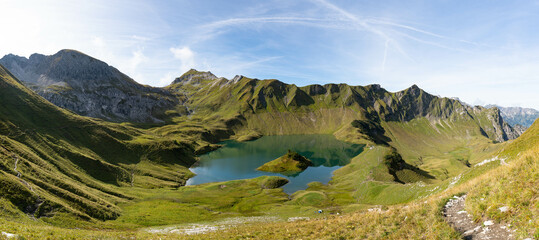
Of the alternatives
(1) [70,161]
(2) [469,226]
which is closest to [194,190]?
(1) [70,161]

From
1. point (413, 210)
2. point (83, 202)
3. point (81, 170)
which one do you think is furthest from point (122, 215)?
point (413, 210)

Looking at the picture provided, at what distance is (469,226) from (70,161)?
125 metres

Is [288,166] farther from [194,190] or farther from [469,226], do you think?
[469,226]

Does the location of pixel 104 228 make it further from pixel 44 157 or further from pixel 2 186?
pixel 44 157

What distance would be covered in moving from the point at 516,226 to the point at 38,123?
15687 cm

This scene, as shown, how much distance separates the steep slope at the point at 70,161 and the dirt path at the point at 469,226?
223 ft

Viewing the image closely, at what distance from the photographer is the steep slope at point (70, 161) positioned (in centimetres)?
5062

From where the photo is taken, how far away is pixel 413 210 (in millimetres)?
18438

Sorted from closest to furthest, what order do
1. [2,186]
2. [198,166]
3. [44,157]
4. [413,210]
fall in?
[413,210], [2,186], [44,157], [198,166]

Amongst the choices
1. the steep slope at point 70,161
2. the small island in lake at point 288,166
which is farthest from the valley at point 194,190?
the small island in lake at point 288,166

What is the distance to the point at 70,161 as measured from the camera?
91688 mm

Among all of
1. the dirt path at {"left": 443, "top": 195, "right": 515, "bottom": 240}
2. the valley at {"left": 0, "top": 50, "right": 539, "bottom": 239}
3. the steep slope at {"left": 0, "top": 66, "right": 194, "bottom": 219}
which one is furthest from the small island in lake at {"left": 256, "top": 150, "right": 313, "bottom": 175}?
the dirt path at {"left": 443, "top": 195, "right": 515, "bottom": 240}

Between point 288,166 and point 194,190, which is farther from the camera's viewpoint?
point 288,166

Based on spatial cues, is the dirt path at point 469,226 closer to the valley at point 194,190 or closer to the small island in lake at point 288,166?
the valley at point 194,190
